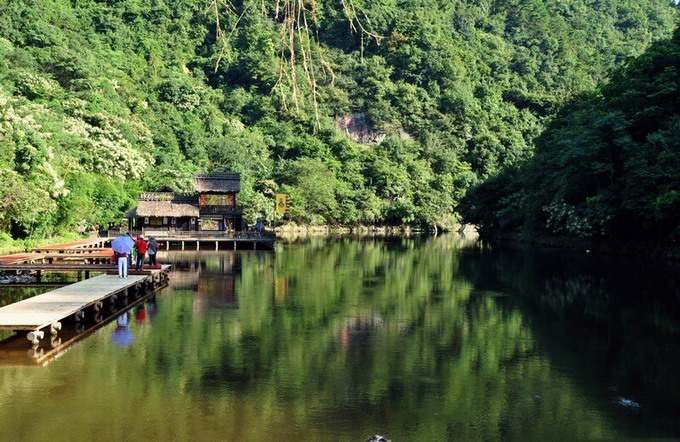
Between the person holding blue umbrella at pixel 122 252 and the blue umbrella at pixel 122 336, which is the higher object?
the person holding blue umbrella at pixel 122 252

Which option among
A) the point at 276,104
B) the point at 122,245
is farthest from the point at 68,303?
the point at 276,104

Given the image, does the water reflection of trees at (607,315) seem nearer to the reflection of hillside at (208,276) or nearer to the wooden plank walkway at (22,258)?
the reflection of hillside at (208,276)

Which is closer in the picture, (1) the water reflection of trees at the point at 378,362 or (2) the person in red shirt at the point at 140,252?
(1) the water reflection of trees at the point at 378,362

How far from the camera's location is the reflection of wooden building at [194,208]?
5656 centimetres

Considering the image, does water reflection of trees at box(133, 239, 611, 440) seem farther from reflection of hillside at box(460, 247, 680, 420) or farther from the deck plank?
the deck plank

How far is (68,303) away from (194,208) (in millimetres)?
39804

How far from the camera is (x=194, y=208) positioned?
57.5 m

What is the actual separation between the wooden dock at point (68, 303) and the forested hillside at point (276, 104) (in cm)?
1337

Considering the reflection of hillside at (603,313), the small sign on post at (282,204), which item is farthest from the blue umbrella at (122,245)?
the small sign on post at (282,204)

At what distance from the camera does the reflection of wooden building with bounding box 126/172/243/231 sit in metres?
56.6

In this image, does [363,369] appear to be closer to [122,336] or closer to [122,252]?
[122,336]

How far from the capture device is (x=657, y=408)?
1173 cm

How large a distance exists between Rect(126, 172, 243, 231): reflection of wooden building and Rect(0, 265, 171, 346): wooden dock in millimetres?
31231

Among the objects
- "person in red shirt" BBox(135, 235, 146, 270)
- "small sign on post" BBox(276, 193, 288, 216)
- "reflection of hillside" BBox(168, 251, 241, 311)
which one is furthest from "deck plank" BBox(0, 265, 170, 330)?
"small sign on post" BBox(276, 193, 288, 216)
